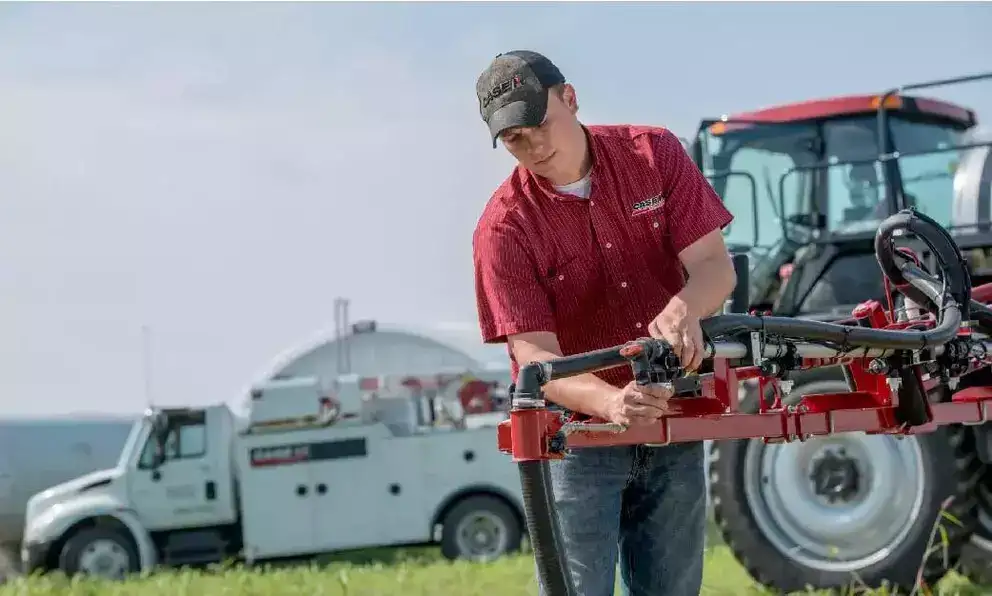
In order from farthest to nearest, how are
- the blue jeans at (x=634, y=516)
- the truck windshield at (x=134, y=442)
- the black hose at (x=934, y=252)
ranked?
the truck windshield at (x=134, y=442), the black hose at (x=934, y=252), the blue jeans at (x=634, y=516)

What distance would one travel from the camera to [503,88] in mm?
2795

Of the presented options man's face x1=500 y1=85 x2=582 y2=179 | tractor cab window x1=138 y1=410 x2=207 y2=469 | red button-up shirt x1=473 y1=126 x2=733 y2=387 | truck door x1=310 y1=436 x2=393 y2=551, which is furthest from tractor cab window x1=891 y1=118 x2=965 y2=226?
tractor cab window x1=138 y1=410 x2=207 y2=469

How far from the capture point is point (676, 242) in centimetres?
300

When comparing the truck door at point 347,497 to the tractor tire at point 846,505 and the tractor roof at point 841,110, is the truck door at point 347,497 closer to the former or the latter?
the tractor roof at point 841,110

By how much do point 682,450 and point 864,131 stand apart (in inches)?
179

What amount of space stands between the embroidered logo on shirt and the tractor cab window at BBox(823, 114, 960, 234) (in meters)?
3.70

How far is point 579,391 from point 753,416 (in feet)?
1.42

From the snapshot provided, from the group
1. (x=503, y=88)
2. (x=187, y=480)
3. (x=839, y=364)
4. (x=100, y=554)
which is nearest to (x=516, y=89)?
(x=503, y=88)

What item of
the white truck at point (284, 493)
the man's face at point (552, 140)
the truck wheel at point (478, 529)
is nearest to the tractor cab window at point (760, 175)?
the man's face at point (552, 140)

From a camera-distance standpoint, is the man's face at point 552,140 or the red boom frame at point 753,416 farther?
the man's face at point 552,140

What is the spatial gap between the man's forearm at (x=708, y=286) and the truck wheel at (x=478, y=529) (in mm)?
11817

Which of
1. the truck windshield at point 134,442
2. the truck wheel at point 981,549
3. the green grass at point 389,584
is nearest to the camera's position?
the truck wheel at point 981,549

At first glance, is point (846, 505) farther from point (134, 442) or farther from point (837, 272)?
point (134, 442)

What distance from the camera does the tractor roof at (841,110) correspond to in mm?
7023
